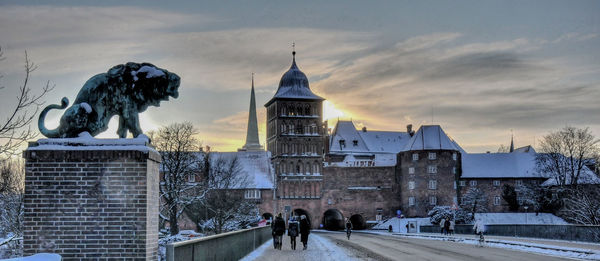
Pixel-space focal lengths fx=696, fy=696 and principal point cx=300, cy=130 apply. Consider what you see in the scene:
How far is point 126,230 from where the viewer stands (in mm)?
10086

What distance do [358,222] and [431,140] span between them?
54.1 ft

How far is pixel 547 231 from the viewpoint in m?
38.2

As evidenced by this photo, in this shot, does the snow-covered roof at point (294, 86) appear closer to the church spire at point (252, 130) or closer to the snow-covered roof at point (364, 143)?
the snow-covered roof at point (364, 143)

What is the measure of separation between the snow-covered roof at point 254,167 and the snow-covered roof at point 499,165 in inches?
1105

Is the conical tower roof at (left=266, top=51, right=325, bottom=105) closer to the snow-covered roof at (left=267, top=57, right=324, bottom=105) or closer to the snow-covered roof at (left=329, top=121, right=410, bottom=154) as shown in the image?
the snow-covered roof at (left=267, top=57, right=324, bottom=105)

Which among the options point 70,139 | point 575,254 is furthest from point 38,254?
point 575,254

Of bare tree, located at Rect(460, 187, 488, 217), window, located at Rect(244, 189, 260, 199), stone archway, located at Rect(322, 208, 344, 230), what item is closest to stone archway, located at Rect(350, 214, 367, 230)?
stone archway, located at Rect(322, 208, 344, 230)

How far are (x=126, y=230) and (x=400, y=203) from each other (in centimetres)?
9271

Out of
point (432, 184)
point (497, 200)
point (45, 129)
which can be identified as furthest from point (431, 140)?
point (45, 129)

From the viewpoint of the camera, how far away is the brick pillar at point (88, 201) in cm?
1000

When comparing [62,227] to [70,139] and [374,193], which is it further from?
[374,193]

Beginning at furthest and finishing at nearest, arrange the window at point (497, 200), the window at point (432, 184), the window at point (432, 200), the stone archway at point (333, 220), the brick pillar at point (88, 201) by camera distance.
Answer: the stone archway at point (333, 220) → the window at point (497, 200) → the window at point (432, 184) → the window at point (432, 200) → the brick pillar at point (88, 201)

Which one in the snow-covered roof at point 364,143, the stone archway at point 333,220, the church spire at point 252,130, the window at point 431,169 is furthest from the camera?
the church spire at point 252,130

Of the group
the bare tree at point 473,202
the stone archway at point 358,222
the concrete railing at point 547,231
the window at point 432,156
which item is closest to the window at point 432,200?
the bare tree at point 473,202
